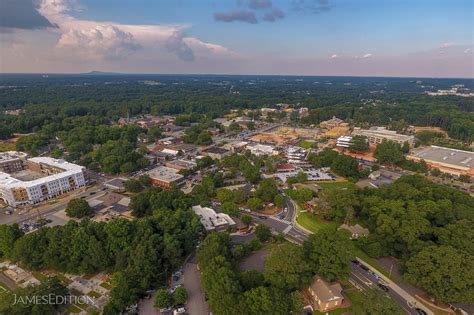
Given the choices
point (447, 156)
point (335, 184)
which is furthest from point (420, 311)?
point (447, 156)

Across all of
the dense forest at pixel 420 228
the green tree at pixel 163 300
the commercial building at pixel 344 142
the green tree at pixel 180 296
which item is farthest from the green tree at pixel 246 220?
the commercial building at pixel 344 142

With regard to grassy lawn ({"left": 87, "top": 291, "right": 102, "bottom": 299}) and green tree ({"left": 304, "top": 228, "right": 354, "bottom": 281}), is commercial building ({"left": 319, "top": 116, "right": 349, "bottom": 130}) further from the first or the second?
grassy lawn ({"left": 87, "top": 291, "right": 102, "bottom": 299})

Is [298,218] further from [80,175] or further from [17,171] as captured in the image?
[17,171]

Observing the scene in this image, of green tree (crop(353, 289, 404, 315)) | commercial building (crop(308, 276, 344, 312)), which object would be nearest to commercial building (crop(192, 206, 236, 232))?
commercial building (crop(308, 276, 344, 312))

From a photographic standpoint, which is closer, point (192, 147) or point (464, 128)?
point (192, 147)

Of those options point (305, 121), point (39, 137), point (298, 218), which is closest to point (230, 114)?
point (305, 121)

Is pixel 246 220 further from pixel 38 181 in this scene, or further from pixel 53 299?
pixel 38 181
